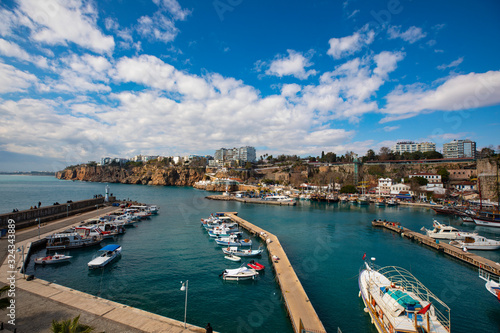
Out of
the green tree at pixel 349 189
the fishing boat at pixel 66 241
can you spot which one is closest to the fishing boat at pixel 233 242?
the fishing boat at pixel 66 241

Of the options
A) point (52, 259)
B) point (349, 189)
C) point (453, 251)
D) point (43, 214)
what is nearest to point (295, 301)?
point (52, 259)

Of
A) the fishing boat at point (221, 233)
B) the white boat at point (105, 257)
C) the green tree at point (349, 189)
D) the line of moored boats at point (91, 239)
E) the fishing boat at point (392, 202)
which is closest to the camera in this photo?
the white boat at point (105, 257)

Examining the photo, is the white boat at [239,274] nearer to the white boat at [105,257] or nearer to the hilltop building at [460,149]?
the white boat at [105,257]

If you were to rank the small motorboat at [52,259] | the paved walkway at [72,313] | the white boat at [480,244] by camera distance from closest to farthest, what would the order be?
the paved walkway at [72,313] < the small motorboat at [52,259] < the white boat at [480,244]

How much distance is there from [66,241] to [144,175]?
111 m

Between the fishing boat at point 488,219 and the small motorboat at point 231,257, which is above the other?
the fishing boat at point 488,219

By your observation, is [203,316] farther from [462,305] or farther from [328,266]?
[462,305]

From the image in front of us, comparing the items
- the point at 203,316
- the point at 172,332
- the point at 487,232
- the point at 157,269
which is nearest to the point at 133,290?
the point at 157,269

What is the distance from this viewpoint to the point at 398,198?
2350 inches

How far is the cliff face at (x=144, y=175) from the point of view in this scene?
381 ft

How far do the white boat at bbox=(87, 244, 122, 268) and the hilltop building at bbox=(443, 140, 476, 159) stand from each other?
15803 cm

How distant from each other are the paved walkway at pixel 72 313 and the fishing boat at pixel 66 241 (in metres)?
9.17

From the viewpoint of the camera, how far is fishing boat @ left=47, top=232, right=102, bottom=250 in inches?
816

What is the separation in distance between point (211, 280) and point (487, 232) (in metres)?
37.6
